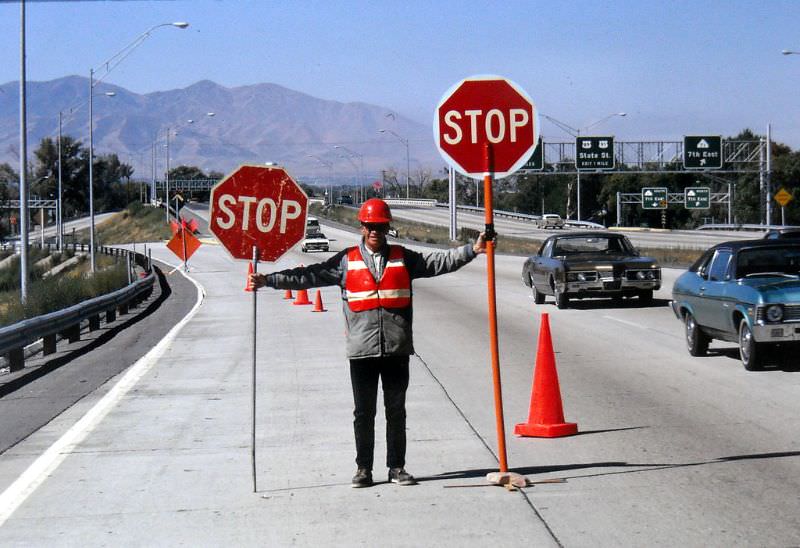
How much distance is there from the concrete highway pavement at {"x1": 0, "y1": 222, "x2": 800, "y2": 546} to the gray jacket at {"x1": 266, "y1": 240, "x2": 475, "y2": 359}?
0.97 metres

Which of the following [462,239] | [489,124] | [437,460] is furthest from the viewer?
[462,239]

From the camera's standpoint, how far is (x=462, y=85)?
8914mm

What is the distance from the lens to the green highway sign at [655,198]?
333 ft

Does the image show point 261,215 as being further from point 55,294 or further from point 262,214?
point 55,294

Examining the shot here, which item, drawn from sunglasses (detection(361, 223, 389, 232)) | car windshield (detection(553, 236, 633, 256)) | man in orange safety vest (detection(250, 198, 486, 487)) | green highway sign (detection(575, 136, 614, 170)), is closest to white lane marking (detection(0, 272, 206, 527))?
man in orange safety vest (detection(250, 198, 486, 487))

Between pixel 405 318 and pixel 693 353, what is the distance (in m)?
8.90

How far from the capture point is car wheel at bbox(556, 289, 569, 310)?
25.0 metres

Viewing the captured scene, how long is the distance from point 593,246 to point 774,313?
12.5 meters

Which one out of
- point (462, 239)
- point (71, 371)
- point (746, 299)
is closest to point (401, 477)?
point (746, 299)

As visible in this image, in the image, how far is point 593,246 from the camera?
85.9 feet

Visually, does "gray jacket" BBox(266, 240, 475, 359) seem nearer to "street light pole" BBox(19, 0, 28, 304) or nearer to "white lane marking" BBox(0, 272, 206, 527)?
"white lane marking" BBox(0, 272, 206, 527)

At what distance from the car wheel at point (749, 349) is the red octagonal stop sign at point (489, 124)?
614cm

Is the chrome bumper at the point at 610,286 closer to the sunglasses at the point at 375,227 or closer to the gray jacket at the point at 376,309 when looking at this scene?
the gray jacket at the point at 376,309

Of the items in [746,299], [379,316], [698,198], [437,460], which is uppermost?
[698,198]
